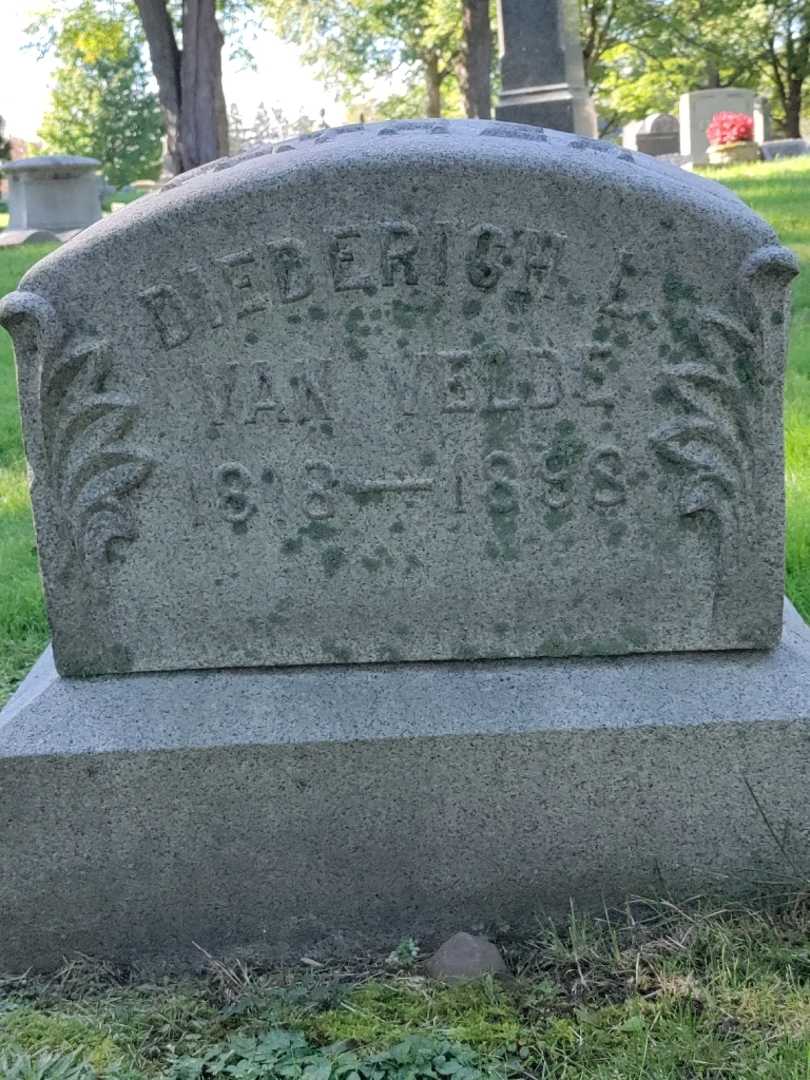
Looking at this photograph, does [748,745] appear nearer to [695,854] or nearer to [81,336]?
[695,854]

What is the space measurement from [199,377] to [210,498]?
0.24 metres

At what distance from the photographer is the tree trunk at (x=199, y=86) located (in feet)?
44.8

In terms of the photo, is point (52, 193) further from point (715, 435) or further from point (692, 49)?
point (692, 49)

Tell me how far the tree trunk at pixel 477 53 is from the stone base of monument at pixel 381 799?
17.2 metres

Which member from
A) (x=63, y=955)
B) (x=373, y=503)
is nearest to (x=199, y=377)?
(x=373, y=503)

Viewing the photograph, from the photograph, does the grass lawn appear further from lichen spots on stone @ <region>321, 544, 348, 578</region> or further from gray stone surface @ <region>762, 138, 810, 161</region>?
gray stone surface @ <region>762, 138, 810, 161</region>

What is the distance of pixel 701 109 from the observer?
24.1 meters

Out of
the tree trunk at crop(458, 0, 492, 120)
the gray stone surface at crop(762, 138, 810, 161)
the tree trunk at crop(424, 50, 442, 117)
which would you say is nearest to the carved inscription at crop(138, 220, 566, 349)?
the tree trunk at crop(458, 0, 492, 120)

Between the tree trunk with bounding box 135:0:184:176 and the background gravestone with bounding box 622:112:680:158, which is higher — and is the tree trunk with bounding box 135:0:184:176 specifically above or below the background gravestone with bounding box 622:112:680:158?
below

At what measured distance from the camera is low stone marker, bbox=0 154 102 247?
17844 millimetres

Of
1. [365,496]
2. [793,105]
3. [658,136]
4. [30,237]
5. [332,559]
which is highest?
[793,105]

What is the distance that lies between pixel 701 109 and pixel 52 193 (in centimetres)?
1245

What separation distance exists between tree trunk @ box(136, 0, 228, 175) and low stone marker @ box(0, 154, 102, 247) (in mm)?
4209

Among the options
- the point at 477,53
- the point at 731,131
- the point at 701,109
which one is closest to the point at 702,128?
the point at 701,109
